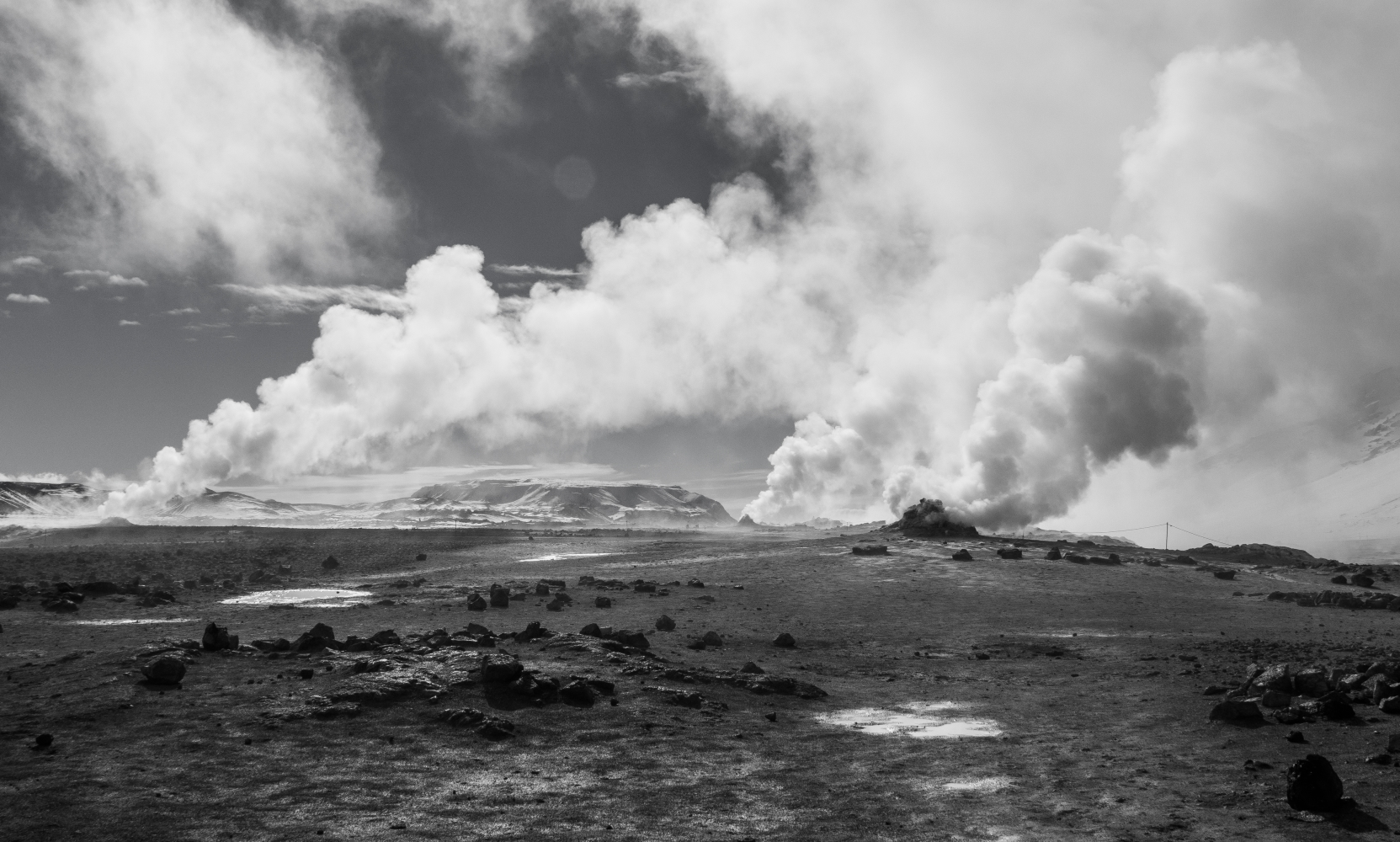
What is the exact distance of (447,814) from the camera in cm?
1183

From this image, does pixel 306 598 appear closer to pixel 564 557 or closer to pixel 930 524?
pixel 564 557

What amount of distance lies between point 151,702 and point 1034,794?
51.5ft

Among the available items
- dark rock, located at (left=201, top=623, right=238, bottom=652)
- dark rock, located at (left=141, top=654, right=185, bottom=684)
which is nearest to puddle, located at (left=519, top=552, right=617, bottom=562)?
dark rock, located at (left=201, top=623, right=238, bottom=652)

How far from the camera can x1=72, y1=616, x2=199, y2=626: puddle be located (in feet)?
96.5

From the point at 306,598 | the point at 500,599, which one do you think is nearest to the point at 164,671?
the point at 500,599

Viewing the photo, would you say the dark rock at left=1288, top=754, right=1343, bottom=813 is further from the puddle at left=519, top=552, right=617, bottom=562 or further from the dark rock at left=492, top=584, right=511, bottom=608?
the puddle at left=519, top=552, right=617, bottom=562

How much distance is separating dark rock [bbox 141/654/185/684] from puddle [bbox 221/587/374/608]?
70.1ft

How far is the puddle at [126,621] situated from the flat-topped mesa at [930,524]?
5953cm

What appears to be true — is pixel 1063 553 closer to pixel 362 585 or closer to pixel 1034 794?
pixel 362 585

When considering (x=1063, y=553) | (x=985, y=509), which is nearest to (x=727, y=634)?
(x=1063, y=553)

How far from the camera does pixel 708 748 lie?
15.7 meters

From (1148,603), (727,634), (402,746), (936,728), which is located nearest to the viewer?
(402,746)

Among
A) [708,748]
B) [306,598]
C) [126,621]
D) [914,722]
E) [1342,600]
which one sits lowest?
[306,598]

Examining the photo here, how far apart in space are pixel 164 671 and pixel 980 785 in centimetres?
1571
